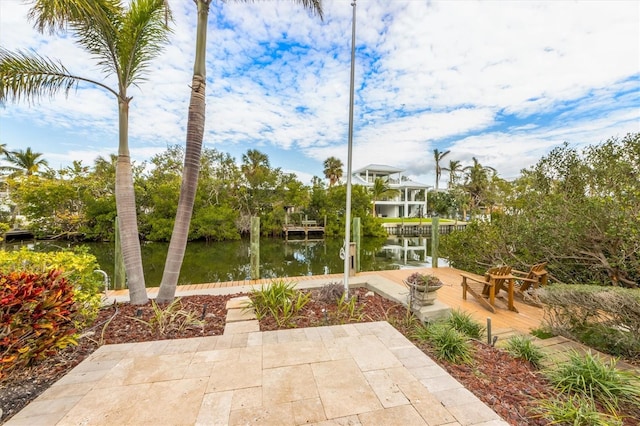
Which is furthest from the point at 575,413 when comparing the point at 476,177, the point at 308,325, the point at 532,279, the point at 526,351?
the point at 476,177

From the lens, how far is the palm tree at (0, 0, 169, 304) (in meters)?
2.97

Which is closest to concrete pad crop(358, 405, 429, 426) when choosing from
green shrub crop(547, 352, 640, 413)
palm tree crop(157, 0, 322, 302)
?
green shrub crop(547, 352, 640, 413)

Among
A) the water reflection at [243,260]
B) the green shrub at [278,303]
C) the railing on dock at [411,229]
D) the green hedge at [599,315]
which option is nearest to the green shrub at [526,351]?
the green hedge at [599,315]

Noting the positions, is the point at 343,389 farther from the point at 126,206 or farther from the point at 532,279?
the point at 532,279

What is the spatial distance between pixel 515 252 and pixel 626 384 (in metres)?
4.40

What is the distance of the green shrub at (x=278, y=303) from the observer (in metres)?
3.22

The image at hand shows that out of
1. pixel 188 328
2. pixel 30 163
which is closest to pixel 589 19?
pixel 188 328

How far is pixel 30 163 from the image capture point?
67.0ft

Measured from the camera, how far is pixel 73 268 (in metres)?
3.29

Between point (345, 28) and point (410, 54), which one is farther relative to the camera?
point (410, 54)

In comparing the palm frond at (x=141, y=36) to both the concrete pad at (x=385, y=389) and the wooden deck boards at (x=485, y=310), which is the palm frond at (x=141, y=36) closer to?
the wooden deck boards at (x=485, y=310)

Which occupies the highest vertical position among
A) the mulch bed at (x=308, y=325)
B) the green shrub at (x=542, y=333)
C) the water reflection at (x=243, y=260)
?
the mulch bed at (x=308, y=325)

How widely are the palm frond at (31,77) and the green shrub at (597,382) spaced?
5.62m

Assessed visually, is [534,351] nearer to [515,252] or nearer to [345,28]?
[515,252]
